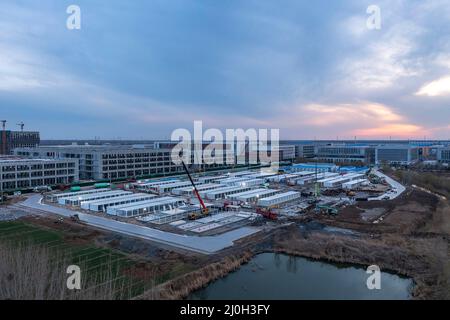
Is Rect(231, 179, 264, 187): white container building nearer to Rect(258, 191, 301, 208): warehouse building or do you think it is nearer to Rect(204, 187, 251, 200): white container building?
Rect(204, 187, 251, 200): white container building

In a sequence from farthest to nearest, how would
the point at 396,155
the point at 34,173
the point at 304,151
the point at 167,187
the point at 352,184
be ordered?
the point at 304,151 → the point at 396,155 → the point at 352,184 → the point at 34,173 → the point at 167,187

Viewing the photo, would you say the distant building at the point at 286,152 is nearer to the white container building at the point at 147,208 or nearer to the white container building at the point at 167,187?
the white container building at the point at 167,187

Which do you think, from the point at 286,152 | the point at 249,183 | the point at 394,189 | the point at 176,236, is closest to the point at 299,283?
the point at 176,236

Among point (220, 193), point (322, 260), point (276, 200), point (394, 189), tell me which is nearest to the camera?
point (322, 260)

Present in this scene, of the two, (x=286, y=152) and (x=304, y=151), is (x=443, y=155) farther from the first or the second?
(x=286, y=152)
